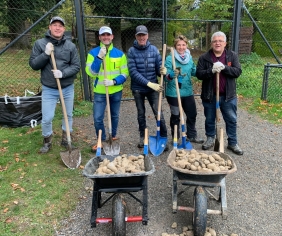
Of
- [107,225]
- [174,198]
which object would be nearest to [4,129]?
[107,225]

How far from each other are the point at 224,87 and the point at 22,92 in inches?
237

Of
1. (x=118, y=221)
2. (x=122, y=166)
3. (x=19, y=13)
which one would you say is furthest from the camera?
(x=19, y=13)

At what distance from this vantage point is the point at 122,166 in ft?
9.95

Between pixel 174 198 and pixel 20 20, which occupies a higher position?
pixel 20 20

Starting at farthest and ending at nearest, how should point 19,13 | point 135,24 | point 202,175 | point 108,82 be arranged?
point 19,13 < point 135,24 < point 108,82 < point 202,175

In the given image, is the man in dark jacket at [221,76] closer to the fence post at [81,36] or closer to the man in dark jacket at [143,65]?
the man in dark jacket at [143,65]

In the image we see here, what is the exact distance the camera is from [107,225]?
121 inches

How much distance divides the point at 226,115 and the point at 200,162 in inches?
67.9

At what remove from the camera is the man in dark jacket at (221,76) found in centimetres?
411

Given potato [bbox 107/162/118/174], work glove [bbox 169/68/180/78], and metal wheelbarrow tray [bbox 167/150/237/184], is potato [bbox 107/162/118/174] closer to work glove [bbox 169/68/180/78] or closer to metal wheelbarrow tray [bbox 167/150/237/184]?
metal wheelbarrow tray [bbox 167/150/237/184]

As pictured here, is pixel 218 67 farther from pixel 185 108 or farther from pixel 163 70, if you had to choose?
pixel 185 108

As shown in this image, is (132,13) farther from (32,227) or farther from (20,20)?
(32,227)

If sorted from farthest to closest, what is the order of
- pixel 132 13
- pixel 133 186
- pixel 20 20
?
pixel 20 20, pixel 132 13, pixel 133 186

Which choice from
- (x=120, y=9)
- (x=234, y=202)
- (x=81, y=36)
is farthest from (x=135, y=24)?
(x=234, y=202)
